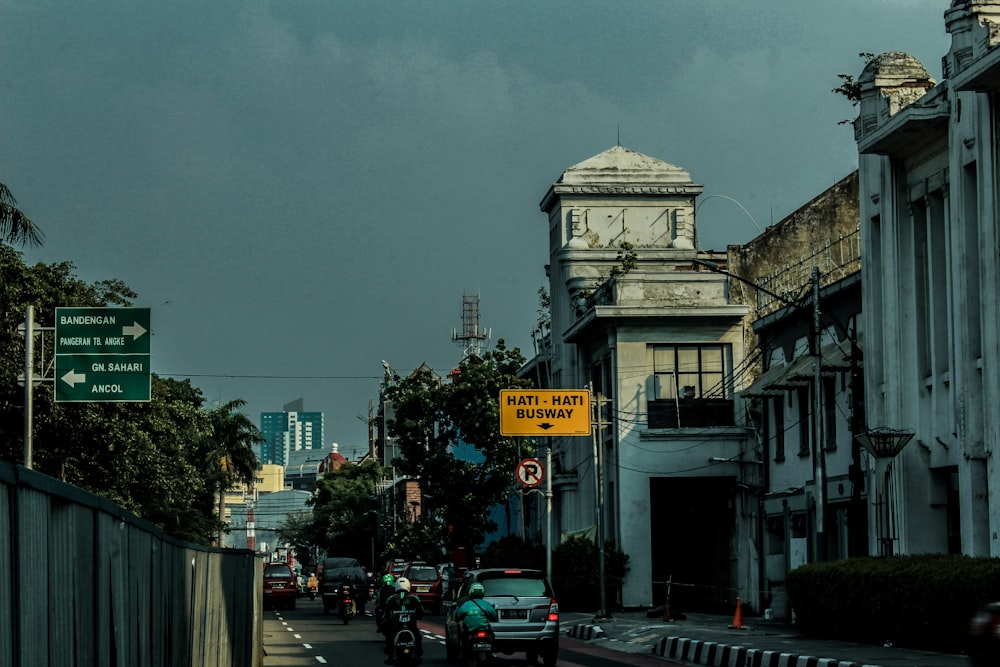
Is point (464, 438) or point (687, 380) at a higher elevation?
point (687, 380)

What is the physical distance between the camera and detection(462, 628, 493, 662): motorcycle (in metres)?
23.0

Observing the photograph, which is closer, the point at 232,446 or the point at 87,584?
the point at 87,584

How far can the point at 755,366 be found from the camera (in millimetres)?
50031

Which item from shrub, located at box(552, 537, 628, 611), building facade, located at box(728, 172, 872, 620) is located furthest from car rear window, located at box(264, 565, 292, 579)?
building facade, located at box(728, 172, 872, 620)

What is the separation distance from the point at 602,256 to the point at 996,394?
1248 inches

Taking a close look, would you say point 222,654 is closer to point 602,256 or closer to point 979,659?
point 979,659

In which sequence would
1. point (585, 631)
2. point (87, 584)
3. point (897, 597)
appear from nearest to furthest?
1. point (87, 584)
2. point (897, 597)
3. point (585, 631)

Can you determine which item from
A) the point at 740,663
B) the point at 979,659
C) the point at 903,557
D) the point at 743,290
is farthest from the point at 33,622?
the point at 743,290

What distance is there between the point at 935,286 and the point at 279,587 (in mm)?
36750

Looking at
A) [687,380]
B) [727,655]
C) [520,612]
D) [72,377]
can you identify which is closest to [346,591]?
[687,380]

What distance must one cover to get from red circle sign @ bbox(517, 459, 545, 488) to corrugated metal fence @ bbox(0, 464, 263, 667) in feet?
80.6

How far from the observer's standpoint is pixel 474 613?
2378cm

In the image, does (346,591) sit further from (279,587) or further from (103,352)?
(103,352)

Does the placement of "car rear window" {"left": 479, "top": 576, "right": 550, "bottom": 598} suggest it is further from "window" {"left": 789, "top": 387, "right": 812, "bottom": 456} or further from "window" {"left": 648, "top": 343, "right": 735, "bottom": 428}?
"window" {"left": 648, "top": 343, "right": 735, "bottom": 428}
